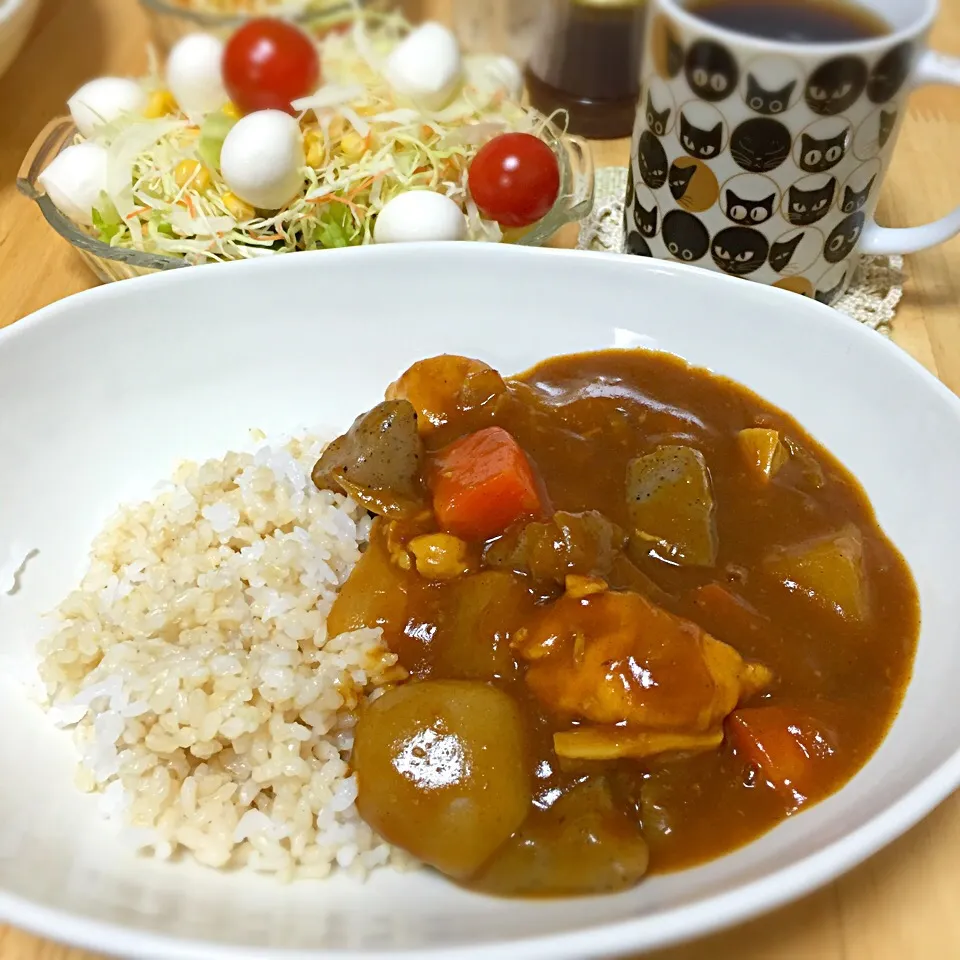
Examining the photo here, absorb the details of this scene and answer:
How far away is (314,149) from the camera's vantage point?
107 inches

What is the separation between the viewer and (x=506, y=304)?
2.15 m

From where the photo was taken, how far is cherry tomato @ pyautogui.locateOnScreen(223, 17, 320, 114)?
2822mm

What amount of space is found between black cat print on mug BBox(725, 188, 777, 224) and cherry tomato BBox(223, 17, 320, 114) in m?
1.48

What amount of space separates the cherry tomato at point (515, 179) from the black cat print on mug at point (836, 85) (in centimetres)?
81

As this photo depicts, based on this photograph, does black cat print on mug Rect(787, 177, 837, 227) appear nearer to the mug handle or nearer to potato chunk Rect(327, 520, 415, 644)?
the mug handle

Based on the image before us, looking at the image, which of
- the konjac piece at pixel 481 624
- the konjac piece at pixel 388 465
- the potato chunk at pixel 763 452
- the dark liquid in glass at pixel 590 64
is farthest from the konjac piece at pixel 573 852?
the dark liquid in glass at pixel 590 64

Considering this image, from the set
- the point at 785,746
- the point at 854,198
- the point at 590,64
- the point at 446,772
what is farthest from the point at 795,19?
the point at 446,772

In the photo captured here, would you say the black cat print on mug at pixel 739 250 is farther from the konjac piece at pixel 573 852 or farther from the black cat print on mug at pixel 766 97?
the konjac piece at pixel 573 852

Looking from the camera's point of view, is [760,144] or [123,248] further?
[123,248]

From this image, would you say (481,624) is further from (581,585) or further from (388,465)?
(388,465)

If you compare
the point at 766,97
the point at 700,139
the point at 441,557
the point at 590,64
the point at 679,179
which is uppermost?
the point at 766,97

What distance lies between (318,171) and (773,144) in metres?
1.34

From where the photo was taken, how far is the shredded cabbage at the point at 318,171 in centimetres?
262

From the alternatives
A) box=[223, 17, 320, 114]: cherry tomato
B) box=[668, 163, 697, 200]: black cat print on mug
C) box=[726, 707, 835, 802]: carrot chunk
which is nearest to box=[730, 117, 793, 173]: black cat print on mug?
box=[668, 163, 697, 200]: black cat print on mug
